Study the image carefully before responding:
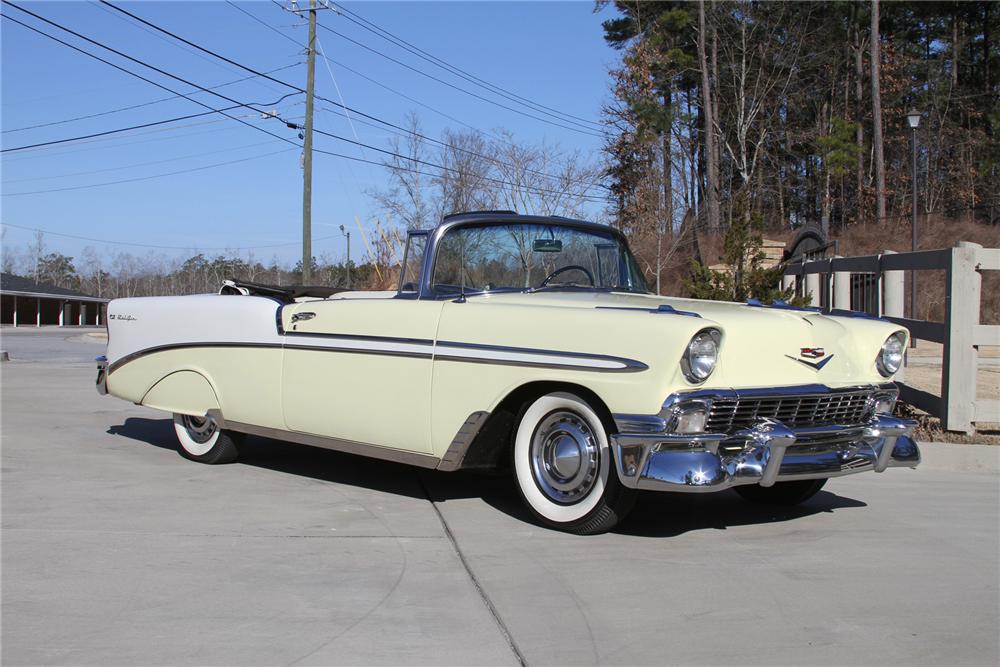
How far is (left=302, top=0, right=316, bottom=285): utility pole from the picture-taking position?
2486cm

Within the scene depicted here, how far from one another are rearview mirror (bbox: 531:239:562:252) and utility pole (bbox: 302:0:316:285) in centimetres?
1935

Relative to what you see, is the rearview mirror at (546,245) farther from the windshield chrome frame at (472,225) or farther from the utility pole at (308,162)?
the utility pole at (308,162)

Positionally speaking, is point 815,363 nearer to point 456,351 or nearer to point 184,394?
point 456,351

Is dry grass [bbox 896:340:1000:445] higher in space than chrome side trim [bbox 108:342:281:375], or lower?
lower

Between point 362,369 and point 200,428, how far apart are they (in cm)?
201

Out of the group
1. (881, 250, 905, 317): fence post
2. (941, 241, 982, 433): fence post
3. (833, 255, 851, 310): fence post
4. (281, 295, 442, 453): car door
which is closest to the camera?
(281, 295, 442, 453): car door

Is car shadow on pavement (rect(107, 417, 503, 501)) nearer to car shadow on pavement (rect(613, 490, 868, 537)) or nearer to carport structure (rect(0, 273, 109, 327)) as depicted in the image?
car shadow on pavement (rect(613, 490, 868, 537))

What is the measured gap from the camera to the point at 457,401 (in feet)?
17.0

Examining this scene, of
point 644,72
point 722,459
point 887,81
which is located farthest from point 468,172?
point 722,459

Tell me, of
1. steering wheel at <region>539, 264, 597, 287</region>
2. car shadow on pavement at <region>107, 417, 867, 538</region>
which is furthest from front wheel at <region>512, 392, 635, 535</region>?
steering wheel at <region>539, 264, 597, 287</region>

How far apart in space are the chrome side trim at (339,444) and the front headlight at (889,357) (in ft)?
8.28

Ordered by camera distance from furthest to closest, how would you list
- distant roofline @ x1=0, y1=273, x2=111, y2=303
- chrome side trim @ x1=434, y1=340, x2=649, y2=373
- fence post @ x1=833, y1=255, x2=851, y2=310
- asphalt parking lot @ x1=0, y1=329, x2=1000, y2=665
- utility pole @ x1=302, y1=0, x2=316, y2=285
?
distant roofline @ x1=0, y1=273, x2=111, y2=303
utility pole @ x1=302, y1=0, x2=316, y2=285
fence post @ x1=833, y1=255, x2=851, y2=310
chrome side trim @ x1=434, y1=340, x2=649, y2=373
asphalt parking lot @ x1=0, y1=329, x2=1000, y2=665

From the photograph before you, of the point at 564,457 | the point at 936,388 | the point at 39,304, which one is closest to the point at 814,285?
the point at 936,388

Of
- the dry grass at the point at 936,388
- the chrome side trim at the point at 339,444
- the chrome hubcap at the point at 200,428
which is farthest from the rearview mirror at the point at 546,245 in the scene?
the dry grass at the point at 936,388
